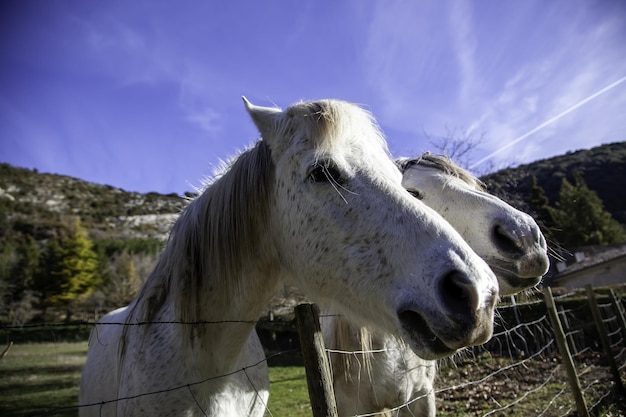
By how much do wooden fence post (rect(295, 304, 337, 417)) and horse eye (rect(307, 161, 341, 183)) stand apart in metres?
0.72

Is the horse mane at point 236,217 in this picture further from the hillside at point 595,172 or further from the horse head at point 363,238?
the hillside at point 595,172

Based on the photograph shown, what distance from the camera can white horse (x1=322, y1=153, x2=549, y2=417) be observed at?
8.47 ft

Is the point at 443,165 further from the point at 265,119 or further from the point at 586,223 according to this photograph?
the point at 586,223

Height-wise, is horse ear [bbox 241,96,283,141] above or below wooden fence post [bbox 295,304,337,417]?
above

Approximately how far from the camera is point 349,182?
1824 mm

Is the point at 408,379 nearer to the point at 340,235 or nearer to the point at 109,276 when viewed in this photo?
the point at 340,235

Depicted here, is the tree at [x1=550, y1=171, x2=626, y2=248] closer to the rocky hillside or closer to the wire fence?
the rocky hillside

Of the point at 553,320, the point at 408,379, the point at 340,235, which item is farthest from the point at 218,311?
the point at 553,320

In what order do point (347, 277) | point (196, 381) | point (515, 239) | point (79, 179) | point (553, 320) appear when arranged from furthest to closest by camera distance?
1. point (79, 179)
2. point (553, 320)
3. point (515, 239)
4. point (196, 381)
5. point (347, 277)

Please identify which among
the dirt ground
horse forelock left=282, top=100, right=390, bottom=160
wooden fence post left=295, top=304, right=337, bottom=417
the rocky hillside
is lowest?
the dirt ground

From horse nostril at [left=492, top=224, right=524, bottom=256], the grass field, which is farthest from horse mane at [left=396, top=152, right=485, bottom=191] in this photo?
the grass field

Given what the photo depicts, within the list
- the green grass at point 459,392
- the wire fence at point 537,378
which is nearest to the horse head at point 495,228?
the wire fence at point 537,378

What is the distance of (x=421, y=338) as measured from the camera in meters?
1.35

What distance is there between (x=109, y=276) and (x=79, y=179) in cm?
7945
